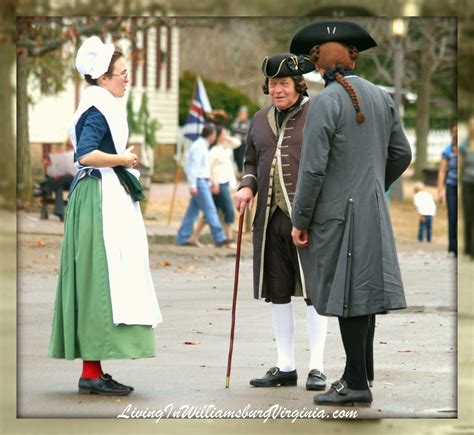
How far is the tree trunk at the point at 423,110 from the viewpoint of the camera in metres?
32.2

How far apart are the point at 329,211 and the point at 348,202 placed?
0.11 meters

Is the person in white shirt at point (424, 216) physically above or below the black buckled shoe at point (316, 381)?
below

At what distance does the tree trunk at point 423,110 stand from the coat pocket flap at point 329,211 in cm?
2495

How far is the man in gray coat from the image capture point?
6844mm

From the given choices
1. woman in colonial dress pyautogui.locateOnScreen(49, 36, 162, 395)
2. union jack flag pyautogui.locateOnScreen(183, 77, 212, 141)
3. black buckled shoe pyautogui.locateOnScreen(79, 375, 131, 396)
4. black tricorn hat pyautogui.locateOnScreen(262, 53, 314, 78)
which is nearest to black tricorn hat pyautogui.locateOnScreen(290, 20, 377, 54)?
black tricorn hat pyautogui.locateOnScreen(262, 53, 314, 78)

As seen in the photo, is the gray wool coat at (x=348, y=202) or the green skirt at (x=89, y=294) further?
the green skirt at (x=89, y=294)

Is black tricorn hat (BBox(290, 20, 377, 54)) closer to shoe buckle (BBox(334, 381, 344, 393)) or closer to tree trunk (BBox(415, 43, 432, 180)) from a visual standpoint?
shoe buckle (BBox(334, 381, 344, 393))

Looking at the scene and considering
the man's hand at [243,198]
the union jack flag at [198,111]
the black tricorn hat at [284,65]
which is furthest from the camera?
the union jack flag at [198,111]

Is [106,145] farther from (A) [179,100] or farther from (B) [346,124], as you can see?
(A) [179,100]

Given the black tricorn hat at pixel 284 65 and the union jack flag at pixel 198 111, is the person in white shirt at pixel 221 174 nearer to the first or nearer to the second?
the union jack flag at pixel 198 111

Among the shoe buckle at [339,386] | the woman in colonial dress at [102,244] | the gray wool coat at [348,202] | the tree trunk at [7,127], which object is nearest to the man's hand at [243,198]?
the woman in colonial dress at [102,244]

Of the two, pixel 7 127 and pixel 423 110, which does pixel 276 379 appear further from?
pixel 423 110

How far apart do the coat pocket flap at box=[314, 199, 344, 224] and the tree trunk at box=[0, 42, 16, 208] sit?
154cm

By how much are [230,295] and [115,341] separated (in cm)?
515
